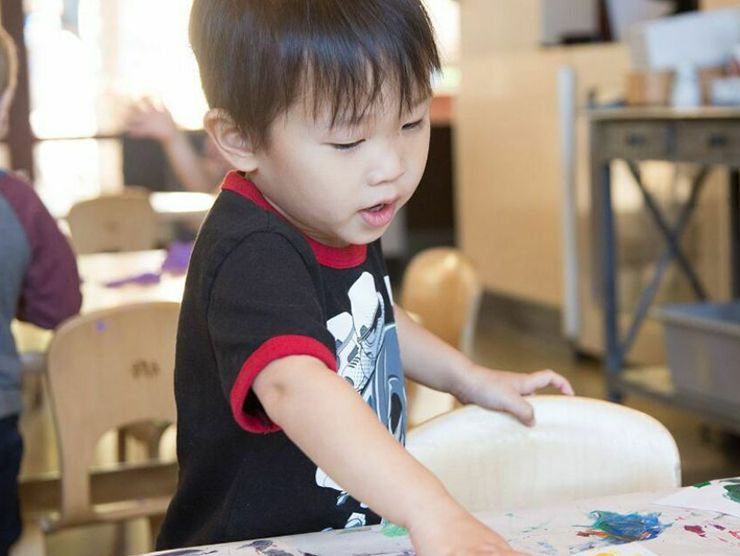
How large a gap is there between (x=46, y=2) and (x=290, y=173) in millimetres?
6442

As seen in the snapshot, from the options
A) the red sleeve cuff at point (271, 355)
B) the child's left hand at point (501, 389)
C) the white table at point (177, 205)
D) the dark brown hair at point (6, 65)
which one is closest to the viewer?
the red sleeve cuff at point (271, 355)

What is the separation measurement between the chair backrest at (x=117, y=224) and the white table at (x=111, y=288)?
805mm

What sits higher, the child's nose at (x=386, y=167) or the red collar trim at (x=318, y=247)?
the child's nose at (x=386, y=167)

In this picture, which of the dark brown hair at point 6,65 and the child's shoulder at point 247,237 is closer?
the child's shoulder at point 247,237

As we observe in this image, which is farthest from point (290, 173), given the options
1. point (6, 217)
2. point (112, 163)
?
point (112, 163)

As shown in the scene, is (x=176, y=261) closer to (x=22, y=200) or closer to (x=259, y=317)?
(x=22, y=200)

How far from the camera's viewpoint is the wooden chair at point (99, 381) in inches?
74.7

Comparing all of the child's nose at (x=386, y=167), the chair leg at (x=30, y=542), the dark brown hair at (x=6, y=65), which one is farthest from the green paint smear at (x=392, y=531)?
the dark brown hair at (x=6, y=65)

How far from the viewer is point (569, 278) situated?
192 inches

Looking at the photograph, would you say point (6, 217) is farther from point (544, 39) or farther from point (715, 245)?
point (544, 39)

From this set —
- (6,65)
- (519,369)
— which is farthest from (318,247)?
(519,369)

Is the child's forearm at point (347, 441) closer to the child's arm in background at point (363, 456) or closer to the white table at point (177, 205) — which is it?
the child's arm in background at point (363, 456)

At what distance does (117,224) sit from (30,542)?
208 centimetres

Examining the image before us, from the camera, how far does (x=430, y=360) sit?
1217 mm
